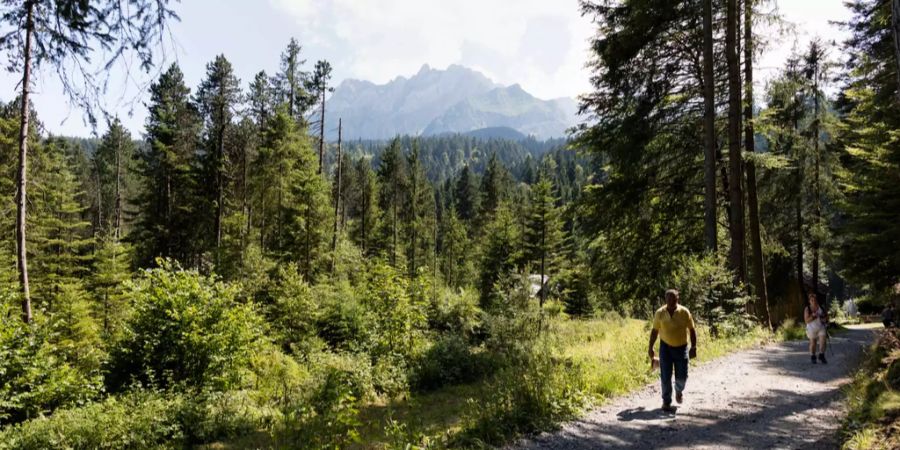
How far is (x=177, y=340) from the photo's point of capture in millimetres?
11711

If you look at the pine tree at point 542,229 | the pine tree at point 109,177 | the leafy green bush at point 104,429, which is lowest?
the leafy green bush at point 104,429

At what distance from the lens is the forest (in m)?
8.23

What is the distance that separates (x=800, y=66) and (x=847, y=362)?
22.6 metres

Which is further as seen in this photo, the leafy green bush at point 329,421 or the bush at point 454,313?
the bush at point 454,313

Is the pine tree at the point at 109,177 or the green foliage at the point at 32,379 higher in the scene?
the pine tree at the point at 109,177

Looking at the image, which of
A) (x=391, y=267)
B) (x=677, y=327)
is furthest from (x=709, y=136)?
(x=391, y=267)

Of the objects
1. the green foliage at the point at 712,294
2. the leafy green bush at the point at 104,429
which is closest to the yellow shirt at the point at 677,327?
the green foliage at the point at 712,294

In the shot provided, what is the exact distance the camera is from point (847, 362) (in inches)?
406

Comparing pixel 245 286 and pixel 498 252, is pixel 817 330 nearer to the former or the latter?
pixel 245 286

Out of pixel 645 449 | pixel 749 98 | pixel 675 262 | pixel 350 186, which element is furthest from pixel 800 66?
pixel 350 186

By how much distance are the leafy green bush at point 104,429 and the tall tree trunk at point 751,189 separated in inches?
629

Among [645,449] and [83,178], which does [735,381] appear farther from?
[83,178]

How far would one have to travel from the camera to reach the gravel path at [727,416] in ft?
18.7

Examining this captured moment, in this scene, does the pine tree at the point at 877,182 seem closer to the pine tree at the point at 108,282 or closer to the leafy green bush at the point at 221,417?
the leafy green bush at the point at 221,417
